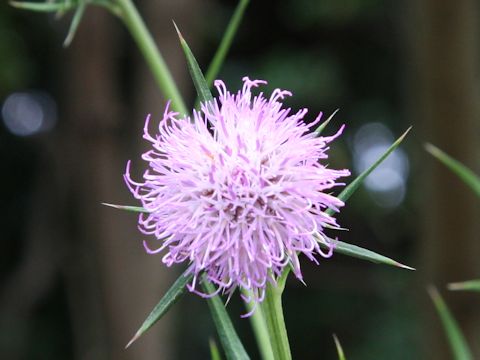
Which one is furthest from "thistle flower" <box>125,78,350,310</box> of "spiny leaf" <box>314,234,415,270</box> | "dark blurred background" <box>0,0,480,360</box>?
"dark blurred background" <box>0,0,480,360</box>

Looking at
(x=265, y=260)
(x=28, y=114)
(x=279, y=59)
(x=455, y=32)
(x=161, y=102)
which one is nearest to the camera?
(x=265, y=260)

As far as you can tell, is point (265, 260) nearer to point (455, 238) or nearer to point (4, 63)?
point (455, 238)

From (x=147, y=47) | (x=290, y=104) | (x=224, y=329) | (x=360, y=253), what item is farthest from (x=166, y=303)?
(x=290, y=104)

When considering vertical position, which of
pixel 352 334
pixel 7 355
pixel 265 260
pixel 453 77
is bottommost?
pixel 7 355

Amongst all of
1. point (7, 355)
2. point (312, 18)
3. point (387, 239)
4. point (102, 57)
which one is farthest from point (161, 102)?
point (387, 239)

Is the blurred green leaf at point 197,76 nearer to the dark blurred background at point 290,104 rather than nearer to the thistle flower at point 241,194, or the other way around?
the thistle flower at point 241,194

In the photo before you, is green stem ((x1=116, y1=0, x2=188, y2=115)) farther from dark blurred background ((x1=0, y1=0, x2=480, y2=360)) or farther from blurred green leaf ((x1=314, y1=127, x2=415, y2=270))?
dark blurred background ((x1=0, y1=0, x2=480, y2=360))
